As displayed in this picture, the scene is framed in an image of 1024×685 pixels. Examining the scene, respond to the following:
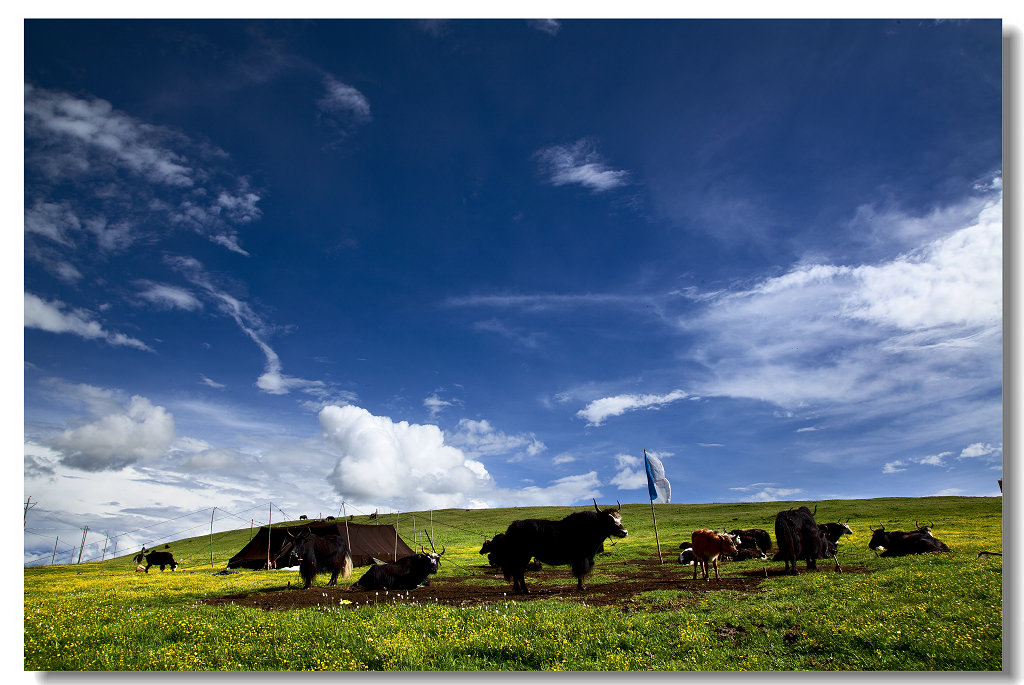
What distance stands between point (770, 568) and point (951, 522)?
29.3 meters

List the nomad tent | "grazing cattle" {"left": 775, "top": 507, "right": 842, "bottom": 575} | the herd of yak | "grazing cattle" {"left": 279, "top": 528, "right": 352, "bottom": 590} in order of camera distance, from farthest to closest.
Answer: the nomad tent, "grazing cattle" {"left": 279, "top": 528, "right": 352, "bottom": 590}, "grazing cattle" {"left": 775, "top": 507, "right": 842, "bottom": 575}, the herd of yak

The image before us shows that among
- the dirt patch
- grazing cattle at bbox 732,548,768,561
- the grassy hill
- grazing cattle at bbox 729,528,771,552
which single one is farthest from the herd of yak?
grazing cattle at bbox 729,528,771,552

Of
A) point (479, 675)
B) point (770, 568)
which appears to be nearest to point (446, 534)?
point (770, 568)

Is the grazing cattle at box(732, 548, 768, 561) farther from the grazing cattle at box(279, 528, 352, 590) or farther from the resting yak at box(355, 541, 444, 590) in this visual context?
the grazing cattle at box(279, 528, 352, 590)

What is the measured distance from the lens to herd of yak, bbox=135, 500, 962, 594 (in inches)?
756

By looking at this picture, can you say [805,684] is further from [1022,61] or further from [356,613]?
[1022,61]

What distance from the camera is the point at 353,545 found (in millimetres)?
42031

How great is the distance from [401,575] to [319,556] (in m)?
5.26

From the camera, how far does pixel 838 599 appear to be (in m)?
13.5

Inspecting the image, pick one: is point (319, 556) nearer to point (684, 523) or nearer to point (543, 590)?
point (543, 590)

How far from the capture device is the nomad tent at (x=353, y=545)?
41031 mm

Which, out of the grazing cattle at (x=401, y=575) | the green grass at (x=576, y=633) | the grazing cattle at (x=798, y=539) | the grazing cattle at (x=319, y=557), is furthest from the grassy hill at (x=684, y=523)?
the green grass at (x=576, y=633)

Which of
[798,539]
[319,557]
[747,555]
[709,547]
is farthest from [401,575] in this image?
[747,555]

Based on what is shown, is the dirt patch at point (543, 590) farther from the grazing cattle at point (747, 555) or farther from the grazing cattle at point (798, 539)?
the grazing cattle at point (747, 555)
